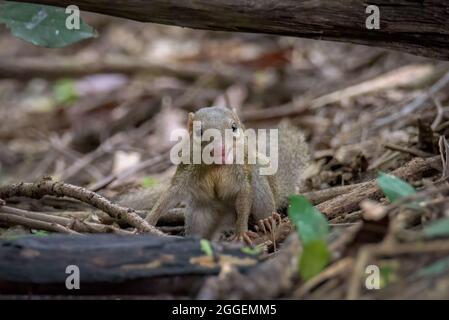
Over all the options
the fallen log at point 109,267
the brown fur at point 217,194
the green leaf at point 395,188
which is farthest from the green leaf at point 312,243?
the brown fur at point 217,194

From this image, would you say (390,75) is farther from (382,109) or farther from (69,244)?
(69,244)

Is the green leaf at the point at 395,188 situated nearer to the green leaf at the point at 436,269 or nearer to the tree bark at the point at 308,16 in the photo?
the green leaf at the point at 436,269

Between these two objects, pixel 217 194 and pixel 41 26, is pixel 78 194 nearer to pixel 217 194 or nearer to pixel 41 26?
pixel 217 194

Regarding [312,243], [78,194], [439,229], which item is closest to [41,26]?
[78,194]

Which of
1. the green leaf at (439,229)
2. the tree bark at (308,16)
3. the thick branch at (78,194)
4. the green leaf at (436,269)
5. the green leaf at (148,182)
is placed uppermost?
the tree bark at (308,16)

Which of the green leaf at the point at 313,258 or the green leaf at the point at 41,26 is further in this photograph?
the green leaf at the point at 41,26

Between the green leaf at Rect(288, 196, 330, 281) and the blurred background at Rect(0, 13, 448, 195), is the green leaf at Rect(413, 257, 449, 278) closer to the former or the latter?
the green leaf at Rect(288, 196, 330, 281)
